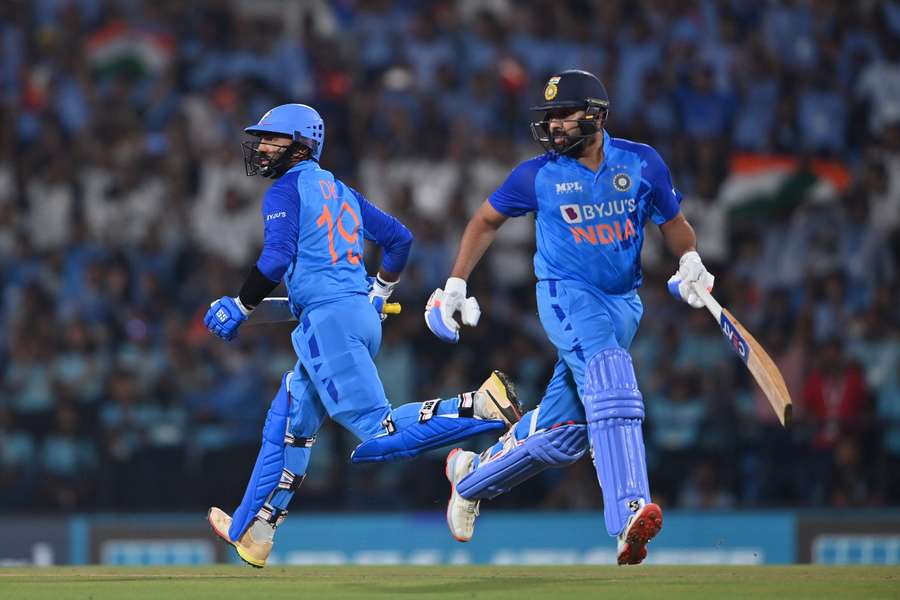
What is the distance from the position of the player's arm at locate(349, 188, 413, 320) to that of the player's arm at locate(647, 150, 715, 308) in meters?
1.63

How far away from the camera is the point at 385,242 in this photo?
902cm

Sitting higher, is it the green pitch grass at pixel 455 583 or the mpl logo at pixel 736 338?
the mpl logo at pixel 736 338

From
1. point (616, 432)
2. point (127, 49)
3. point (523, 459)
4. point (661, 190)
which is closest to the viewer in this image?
point (616, 432)

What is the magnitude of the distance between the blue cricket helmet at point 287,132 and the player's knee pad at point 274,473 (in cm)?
119

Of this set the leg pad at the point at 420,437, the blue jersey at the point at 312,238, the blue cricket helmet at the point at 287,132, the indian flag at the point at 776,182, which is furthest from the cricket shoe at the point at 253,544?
the indian flag at the point at 776,182

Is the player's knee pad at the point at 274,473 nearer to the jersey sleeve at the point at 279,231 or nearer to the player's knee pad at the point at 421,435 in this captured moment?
the player's knee pad at the point at 421,435

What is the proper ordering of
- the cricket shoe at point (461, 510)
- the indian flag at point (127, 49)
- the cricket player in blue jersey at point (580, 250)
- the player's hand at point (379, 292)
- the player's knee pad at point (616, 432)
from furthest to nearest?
the indian flag at point (127, 49) < the player's hand at point (379, 292) < the cricket shoe at point (461, 510) < the cricket player in blue jersey at point (580, 250) < the player's knee pad at point (616, 432)

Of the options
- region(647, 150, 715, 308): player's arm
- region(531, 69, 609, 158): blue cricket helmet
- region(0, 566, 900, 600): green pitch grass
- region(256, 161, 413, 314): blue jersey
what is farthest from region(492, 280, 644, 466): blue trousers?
region(256, 161, 413, 314): blue jersey

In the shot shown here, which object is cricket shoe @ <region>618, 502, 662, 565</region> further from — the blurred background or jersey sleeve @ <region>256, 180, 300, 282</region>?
the blurred background

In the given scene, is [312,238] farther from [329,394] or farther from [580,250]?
[580,250]

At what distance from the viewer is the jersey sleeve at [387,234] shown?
8930 mm

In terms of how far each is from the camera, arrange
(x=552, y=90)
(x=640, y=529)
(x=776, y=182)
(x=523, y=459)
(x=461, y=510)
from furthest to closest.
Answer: (x=776, y=182), (x=461, y=510), (x=523, y=459), (x=552, y=90), (x=640, y=529)

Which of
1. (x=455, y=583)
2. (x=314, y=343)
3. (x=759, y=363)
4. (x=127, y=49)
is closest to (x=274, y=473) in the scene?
(x=314, y=343)

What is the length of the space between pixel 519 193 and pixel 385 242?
1286 millimetres
